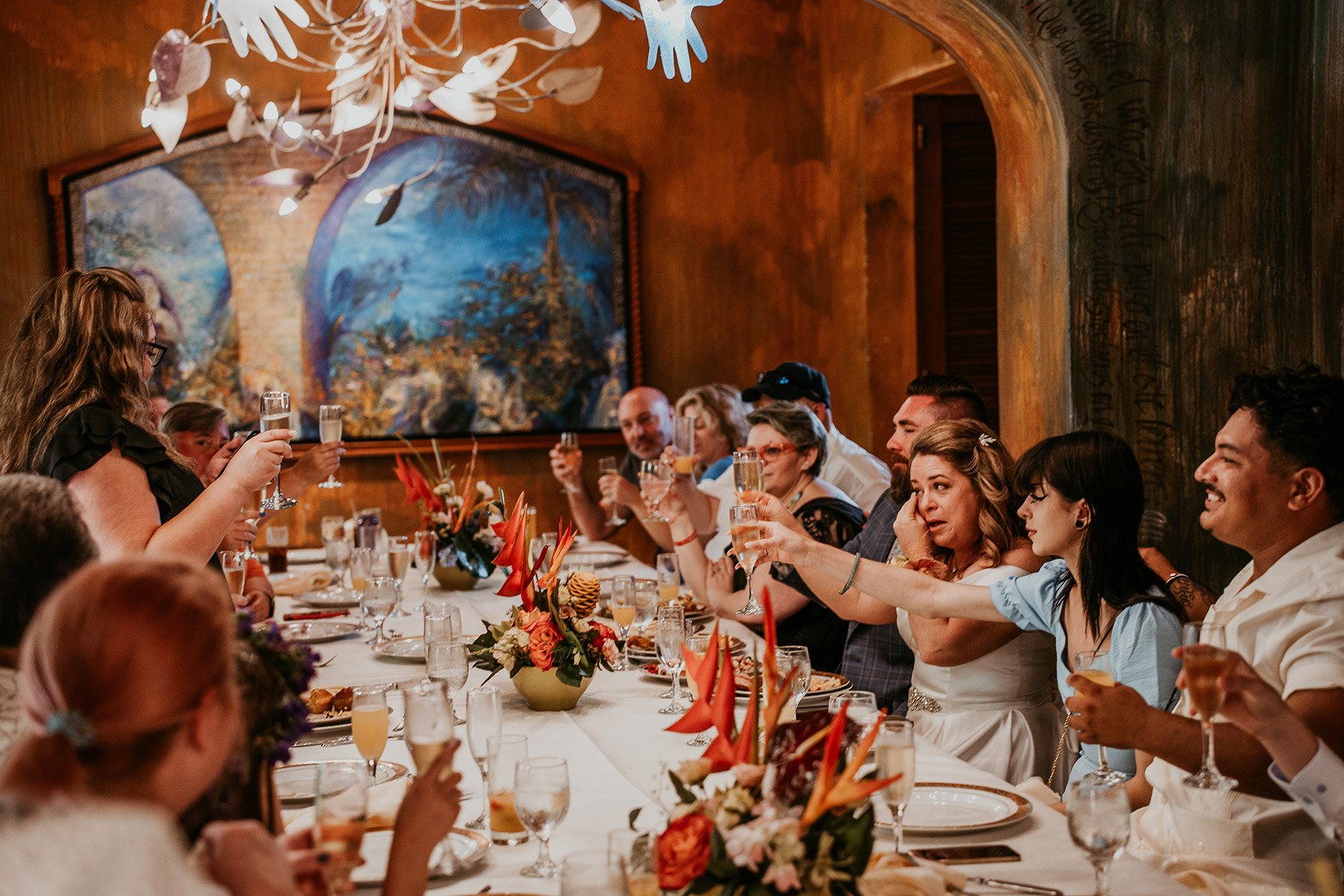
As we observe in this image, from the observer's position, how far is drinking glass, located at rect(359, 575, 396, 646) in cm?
286

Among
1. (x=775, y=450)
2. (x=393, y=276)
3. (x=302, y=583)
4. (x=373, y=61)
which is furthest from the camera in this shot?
(x=393, y=276)

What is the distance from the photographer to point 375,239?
5938 mm

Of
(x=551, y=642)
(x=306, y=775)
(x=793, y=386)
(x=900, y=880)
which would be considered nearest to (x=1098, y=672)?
(x=900, y=880)

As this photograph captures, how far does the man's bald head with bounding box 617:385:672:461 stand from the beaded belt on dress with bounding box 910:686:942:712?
9.62ft

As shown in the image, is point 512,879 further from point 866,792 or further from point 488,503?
point 488,503

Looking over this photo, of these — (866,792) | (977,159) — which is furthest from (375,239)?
(866,792)

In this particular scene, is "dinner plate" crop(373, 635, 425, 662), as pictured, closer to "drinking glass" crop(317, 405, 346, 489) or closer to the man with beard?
"drinking glass" crop(317, 405, 346, 489)

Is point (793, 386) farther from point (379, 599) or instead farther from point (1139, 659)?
point (1139, 659)

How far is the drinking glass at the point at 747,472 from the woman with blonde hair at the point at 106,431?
998 millimetres

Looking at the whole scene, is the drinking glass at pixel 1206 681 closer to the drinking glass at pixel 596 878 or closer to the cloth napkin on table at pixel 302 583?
the drinking glass at pixel 596 878

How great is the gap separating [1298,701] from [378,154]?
Answer: 522 centimetres

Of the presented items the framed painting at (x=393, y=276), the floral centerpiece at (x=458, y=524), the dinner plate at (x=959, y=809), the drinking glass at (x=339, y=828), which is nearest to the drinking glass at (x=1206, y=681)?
the dinner plate at (x=959, y=809)

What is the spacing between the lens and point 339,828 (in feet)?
4.01

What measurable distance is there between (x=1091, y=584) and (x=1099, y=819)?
101 cm
